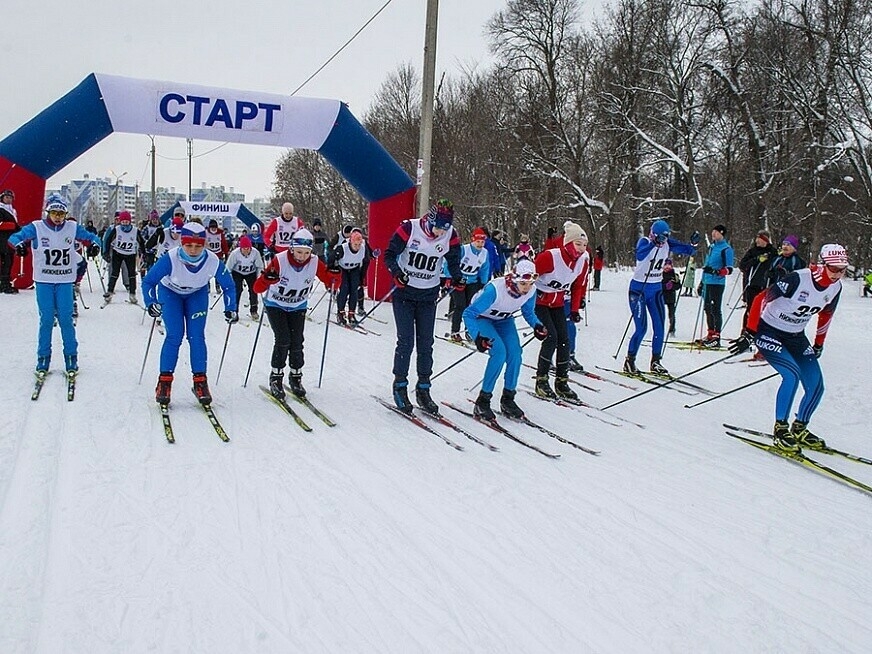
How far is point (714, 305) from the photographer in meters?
11.3

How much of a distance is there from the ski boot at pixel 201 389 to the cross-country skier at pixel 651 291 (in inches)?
213

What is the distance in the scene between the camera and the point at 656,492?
482 cm

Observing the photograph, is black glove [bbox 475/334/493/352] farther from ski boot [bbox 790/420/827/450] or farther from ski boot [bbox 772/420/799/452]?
ski boot [bbox 790/420/827/450]

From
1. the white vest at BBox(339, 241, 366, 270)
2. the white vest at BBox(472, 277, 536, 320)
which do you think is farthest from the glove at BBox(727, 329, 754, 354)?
the white vest at BBox(339, 241, 366, 270)

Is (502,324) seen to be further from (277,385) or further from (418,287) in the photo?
(277,385)

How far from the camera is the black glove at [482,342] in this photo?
610 centimetres

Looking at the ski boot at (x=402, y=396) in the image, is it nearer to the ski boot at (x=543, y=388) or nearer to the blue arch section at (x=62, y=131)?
the ski boot at (x=543, y=388)

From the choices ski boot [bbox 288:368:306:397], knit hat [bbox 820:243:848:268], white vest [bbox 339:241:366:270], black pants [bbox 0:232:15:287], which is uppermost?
knit hat [bbox 820:243:848:268]

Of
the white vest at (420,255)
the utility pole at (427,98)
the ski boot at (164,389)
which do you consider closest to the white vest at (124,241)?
the utility pole at (427,98)

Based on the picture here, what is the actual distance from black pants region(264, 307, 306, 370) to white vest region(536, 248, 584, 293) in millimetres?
2566

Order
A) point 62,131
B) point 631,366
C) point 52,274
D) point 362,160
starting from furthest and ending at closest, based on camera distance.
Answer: point 362,160, point 62,131, point 631,366, point 52,274

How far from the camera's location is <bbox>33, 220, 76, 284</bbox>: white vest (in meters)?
6.96

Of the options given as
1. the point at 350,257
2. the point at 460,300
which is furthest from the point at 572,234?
the point at 350,257

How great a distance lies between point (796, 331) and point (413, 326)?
3486 millimetres
